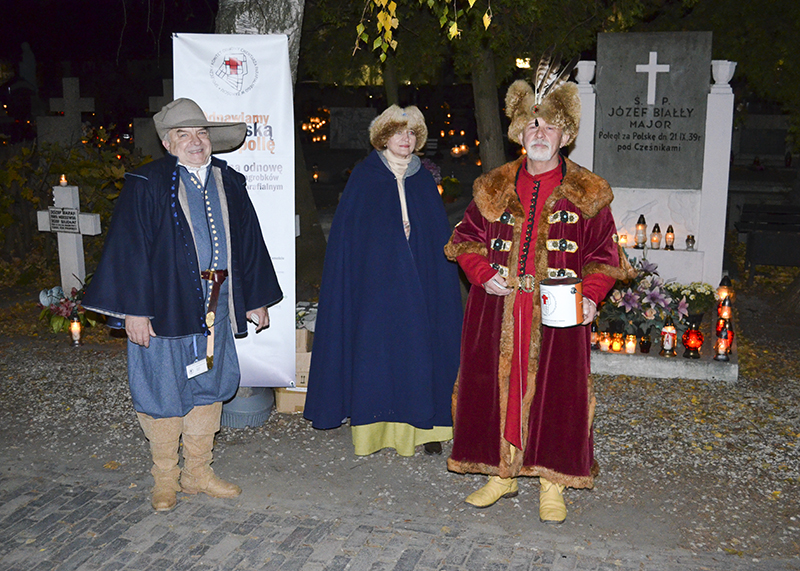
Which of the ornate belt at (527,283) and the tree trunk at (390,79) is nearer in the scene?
the ornate belt at (527,283)

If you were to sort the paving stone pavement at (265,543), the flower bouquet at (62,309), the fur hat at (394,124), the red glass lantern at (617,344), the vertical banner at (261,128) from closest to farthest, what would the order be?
1. the paving stone pavement at (265,543)
2. the fur hat at (394,124)
3. the vertical banner at (261,128)
4. the red glass lantern at (617,344)
5. the flower bouquet at (62,309)

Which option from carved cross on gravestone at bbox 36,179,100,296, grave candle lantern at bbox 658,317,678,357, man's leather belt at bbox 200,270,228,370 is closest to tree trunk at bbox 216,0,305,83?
man's leather belt at bbox 200,270,228,370

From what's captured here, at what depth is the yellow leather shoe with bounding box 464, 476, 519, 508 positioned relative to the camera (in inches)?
181

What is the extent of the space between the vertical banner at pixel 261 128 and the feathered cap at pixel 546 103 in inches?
65.7

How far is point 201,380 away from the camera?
4.57 m

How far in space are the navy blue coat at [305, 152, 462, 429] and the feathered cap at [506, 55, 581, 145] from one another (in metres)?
0.92

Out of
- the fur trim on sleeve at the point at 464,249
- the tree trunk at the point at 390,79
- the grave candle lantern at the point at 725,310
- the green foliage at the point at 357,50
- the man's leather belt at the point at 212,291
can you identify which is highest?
the green foliage at the point at 357,50

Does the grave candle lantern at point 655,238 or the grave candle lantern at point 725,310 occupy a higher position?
the grave candle lantern at point 655,238

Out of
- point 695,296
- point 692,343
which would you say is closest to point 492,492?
point 692,343

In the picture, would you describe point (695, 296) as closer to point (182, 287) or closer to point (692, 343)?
point (692, 343)

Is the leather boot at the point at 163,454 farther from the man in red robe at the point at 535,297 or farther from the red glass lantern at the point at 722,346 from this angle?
the red glass lantern at the point at 722,346

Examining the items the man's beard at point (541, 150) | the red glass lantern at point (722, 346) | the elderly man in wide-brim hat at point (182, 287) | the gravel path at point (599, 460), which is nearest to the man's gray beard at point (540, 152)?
the man's beard at point (541, 150)

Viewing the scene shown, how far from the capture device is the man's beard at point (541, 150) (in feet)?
13.9

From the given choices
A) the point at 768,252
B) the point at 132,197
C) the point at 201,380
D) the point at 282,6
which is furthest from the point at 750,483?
the point at 768,252
